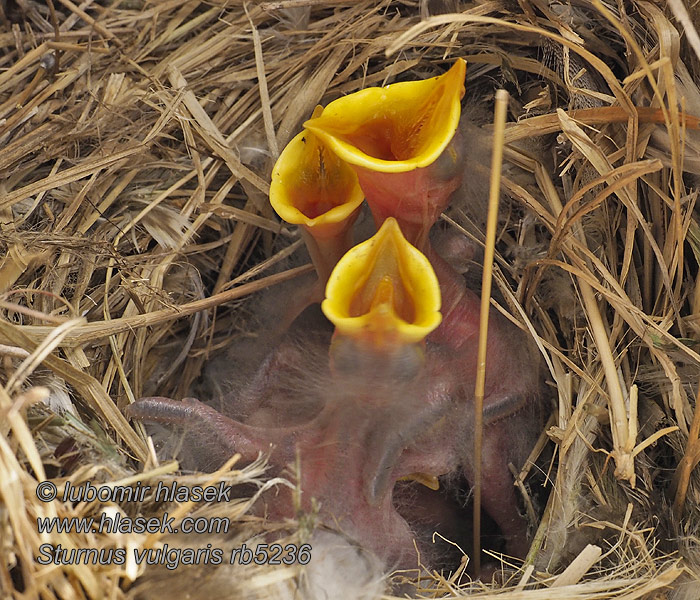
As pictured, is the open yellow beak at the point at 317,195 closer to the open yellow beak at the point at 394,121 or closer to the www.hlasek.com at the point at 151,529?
the open yellow beak at the point at 394,121

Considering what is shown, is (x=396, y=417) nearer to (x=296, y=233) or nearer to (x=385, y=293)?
(x=385, y=293)

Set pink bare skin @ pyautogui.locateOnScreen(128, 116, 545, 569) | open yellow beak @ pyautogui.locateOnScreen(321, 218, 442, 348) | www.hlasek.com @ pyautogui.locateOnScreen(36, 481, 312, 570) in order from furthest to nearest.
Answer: pink bare skin @ pyautogui.locateOnScreen(128, 116, 545, 569) → open yellow beak @ pyautogui.locateOnScreen(321, 218, 442, 348) → www.hlasek.com @ pyautogui.locateOnScreen(36, 481, 312, 570)

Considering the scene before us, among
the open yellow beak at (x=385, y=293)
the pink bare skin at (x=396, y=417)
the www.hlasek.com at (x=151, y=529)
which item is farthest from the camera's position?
the pink bare skin at (x=396, y=417)

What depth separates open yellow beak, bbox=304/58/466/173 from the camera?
0.97m

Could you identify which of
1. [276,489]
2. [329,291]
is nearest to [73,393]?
[276,489]

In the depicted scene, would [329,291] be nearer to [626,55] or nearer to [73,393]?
[73,393]

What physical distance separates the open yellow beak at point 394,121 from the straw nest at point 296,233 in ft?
0.33

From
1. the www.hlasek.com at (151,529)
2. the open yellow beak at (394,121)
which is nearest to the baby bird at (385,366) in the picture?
the open yellow beak at (394,121)

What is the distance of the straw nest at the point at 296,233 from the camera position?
3.35 feet

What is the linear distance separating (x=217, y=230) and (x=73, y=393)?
0.48m

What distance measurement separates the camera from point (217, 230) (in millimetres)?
1476

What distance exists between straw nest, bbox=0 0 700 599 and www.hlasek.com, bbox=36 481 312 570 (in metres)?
0.02

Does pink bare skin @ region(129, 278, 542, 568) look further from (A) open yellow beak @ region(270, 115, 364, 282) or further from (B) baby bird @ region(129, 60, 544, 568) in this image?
(A) open yellow beak @ region(270, 115, 364, 282)

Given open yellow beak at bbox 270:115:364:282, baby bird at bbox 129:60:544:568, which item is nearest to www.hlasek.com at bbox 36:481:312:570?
baby bird at bbox 129:60:544:568
